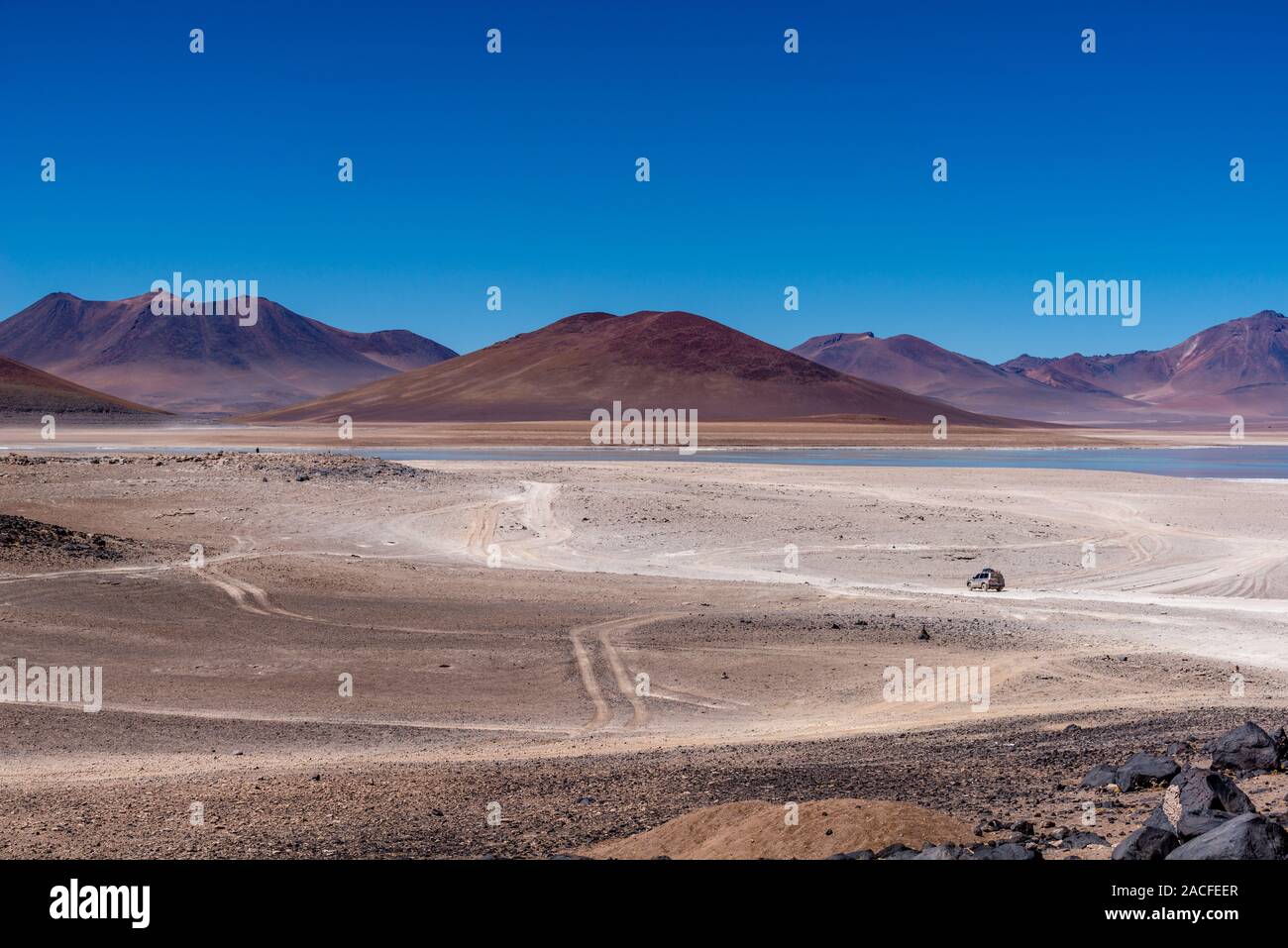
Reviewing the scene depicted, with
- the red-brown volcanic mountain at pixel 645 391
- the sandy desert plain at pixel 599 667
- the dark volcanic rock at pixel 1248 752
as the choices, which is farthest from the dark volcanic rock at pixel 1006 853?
the red-brown volcanic mountain at pixel 645 391

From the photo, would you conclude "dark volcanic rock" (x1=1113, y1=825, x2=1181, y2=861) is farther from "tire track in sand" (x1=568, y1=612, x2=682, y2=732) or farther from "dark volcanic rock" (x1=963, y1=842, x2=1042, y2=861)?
"tire track in sand" (x1=568, y1=612, x2=682, y2=732)

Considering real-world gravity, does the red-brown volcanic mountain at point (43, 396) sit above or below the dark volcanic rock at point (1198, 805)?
above

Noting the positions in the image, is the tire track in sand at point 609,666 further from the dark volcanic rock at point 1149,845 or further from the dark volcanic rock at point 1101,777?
the dark volcanic rock at point 1149,845

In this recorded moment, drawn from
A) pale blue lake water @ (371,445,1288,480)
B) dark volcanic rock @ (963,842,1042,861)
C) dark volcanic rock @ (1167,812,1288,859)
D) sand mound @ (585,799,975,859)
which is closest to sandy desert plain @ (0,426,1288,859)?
sand mound @ (585,799,975,859)

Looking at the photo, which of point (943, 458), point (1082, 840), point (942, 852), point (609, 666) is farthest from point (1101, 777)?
point (943, 458)

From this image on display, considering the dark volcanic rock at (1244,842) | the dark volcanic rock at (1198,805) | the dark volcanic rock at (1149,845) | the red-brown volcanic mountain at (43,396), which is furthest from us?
the red-brown volcanic mountain at (43,396)
